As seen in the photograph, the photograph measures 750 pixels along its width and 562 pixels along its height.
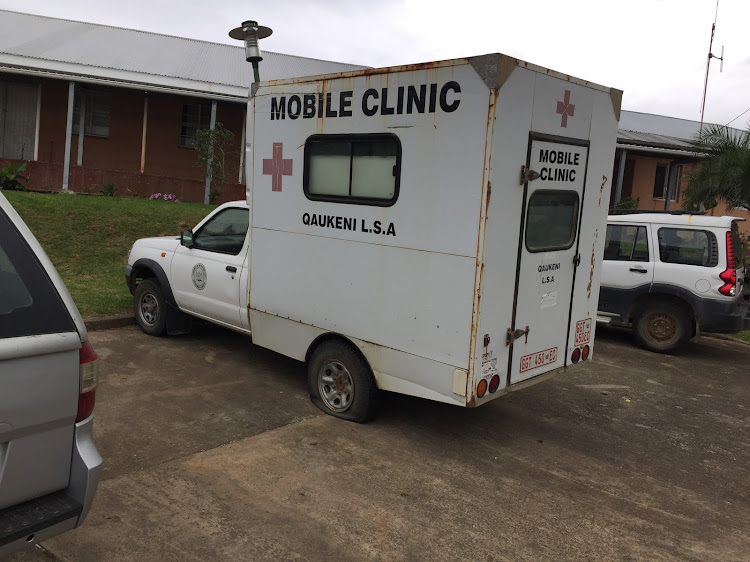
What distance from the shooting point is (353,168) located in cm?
516

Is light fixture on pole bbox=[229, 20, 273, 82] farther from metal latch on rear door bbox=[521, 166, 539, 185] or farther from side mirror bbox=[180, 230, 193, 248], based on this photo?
metal latch on rear door bbox=[521, 166, 539, 185]

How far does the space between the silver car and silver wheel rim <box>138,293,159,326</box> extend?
4.97 meters

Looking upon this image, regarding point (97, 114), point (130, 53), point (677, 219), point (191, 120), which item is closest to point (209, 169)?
point (191, 120)

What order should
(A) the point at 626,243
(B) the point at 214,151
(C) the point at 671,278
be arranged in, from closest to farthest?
(C) the point at 671,278 < (A) the point at 626,243 < (B) the point at 214,151

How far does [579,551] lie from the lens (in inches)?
144

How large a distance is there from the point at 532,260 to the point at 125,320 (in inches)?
205

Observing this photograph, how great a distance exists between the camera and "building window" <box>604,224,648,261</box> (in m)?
8.76

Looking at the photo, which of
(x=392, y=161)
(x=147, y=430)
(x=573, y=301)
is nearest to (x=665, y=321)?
(x=573, y=301)

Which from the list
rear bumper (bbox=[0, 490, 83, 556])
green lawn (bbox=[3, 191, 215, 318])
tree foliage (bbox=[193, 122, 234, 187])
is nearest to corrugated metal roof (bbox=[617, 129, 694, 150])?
tree foliage (bbox=[193, 122, 234, 187])

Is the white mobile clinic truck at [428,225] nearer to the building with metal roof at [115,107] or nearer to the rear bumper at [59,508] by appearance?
the rear bumper at [59,508]

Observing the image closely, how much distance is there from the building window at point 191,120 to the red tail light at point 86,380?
18.1 m

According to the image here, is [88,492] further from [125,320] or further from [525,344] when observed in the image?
[125,320]

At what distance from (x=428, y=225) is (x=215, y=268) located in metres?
2.82

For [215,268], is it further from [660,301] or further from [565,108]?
[660,301]
